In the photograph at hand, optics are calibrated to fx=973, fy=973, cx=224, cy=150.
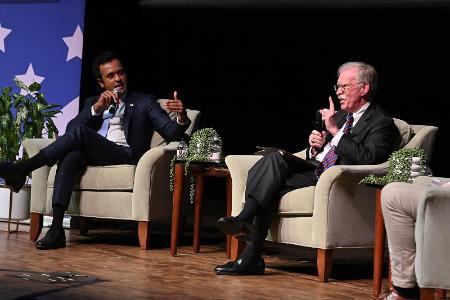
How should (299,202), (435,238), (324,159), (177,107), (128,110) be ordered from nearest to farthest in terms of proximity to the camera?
(435,238), (299,202), (324,159), (177,107), (128,110)

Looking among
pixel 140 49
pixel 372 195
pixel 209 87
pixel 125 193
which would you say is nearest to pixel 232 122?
pixel 209 87

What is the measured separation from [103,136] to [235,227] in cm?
164

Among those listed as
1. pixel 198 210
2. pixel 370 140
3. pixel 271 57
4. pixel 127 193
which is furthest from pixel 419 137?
pixel 271 57

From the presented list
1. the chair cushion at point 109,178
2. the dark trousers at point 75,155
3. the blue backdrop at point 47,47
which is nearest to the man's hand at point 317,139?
the chair cushion at point 109,178

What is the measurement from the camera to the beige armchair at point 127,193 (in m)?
5.58

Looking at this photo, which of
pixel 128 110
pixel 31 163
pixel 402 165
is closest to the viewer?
pixel 402 165

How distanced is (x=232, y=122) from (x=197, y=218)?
1890 millimetres

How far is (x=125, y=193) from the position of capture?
221 inches

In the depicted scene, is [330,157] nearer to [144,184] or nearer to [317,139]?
[317,139]

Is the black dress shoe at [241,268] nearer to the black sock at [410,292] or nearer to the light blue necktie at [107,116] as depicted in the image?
the black sock at [410,292]

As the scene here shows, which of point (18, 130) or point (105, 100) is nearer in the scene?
point (105, 100)

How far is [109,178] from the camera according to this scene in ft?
18.5

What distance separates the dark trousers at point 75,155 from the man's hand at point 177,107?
41cm

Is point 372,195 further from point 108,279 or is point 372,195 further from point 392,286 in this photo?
point 108,279
